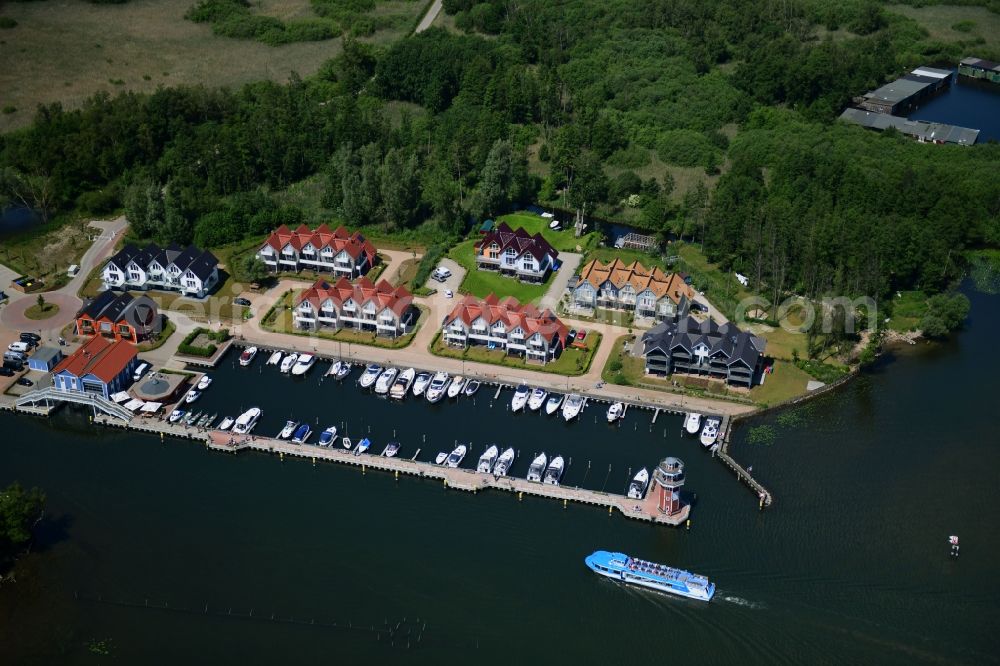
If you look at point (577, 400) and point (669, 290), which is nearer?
point (577, 400)

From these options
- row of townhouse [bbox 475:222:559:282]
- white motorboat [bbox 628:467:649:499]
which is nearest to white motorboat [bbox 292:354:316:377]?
row of townhouse [bbox 475:222:559:282]

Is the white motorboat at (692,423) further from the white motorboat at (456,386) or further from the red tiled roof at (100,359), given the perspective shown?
the red tiled roof at (100,359)

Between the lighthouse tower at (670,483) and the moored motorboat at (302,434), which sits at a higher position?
the lighthouse tower at (670,483)

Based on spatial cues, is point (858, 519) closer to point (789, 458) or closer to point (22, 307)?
point (789, 458)

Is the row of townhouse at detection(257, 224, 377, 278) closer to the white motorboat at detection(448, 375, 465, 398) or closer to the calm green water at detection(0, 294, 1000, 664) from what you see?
the calm green water at detection(0, 294, 1000, 664)

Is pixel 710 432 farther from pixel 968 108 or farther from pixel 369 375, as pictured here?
pixel 968 108

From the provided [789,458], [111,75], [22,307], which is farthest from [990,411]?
[111,75]

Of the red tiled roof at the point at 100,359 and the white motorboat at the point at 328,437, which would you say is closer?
the white motorboat at the point at 328,437

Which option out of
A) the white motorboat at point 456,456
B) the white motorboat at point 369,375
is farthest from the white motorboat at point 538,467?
the white motorboat at point 369,375
